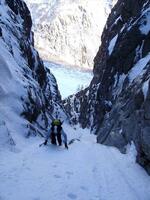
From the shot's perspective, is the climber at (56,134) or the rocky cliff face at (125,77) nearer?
the climber at (56,134)

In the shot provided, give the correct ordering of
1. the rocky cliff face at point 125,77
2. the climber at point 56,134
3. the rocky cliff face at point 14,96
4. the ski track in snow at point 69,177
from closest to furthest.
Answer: the ski track in snow at point 69,177, the climber at point 56,134, the rocky cliff face at point 125,77, the rocky cliff face at point 14,96

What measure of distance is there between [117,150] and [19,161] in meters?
7.57

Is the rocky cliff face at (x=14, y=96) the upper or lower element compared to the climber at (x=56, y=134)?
upper

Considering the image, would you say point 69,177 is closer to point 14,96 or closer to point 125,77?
point 14,96

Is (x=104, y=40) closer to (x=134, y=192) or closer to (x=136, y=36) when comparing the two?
(x=136, y=36)

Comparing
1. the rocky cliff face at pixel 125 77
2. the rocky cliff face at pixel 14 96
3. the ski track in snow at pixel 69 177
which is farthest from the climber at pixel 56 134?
the rocky cliff face at pixel 125 77

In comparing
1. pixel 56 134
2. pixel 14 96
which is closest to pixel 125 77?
pixel 14 96

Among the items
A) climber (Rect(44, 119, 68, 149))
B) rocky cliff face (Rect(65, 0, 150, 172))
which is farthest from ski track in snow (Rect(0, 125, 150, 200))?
rocky cliff face (Rect(65, 0, 150, 172))

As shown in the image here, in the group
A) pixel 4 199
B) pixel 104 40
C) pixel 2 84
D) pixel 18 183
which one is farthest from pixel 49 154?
pixel 104 40

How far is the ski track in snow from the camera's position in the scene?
1007 cm

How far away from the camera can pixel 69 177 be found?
1186 centimetres

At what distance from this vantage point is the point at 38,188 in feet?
33.9

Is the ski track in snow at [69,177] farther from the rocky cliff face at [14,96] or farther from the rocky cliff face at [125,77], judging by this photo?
the rocky cliff face at [14,96]

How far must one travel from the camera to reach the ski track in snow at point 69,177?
10.1 meters
